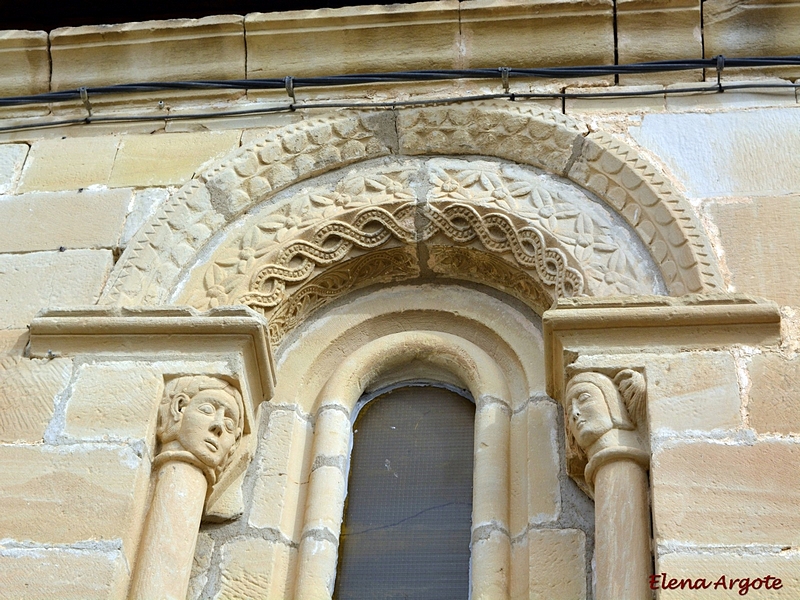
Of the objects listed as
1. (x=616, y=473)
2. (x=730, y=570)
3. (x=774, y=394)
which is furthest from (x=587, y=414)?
(x=730, y=570)

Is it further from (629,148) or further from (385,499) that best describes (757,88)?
(385,499)

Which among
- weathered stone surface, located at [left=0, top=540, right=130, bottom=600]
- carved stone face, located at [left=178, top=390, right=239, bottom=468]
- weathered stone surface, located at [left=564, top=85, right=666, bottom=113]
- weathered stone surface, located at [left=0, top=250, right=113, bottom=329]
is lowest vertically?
weathered stone surface, located at [left=0, top=540, right=130, bottom=600]

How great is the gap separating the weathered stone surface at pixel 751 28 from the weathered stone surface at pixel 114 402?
2756 millimetres

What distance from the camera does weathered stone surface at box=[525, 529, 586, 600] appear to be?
4.41 metres

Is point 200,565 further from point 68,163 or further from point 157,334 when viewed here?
point 68,163

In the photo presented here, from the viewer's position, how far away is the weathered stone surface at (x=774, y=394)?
4320mm

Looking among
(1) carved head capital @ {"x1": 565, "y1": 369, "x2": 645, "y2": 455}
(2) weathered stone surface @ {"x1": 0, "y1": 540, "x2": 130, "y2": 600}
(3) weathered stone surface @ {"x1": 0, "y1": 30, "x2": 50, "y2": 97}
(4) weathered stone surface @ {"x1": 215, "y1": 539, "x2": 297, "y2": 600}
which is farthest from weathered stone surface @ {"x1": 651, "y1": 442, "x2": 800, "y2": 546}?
(3) weathered stone surface @ {"x1": 0, "y1": 30, "x2": 50, "y2": 97}

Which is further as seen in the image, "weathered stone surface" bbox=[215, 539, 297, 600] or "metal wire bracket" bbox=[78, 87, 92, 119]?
"metal wire bracket" bbox=[78, 87, 92, 119]

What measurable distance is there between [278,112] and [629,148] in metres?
1.50

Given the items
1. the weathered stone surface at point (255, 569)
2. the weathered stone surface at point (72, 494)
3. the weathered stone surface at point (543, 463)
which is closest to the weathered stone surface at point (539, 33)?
the weathered stone surface at point (543, 463)

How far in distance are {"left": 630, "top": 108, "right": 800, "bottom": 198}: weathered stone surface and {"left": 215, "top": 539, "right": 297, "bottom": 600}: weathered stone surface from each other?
6.62 ft

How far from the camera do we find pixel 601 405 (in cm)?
Answer: 447

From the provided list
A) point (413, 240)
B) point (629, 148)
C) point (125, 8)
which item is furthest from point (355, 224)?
point (125, 8)

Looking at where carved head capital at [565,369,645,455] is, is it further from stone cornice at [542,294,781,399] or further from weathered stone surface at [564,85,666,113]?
weathered stone surface at [564,85,666,113]
